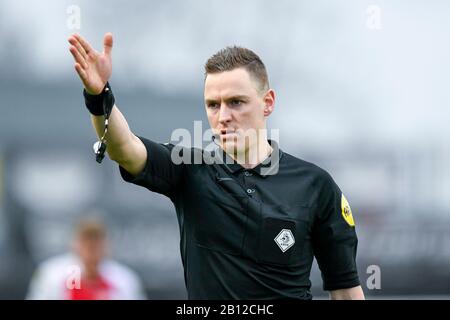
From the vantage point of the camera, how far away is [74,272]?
5.52 meters

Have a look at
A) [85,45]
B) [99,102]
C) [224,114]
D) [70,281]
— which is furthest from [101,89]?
[70,281]

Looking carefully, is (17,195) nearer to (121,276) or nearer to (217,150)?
(121,276)

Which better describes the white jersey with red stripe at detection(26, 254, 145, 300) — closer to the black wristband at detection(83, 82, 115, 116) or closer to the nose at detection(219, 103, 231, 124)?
the nose at detection(219, 103, 231, 124)

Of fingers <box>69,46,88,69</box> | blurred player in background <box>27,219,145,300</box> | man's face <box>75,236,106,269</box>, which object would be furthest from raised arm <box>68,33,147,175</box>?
man's face <box>75,236,106,269</box>

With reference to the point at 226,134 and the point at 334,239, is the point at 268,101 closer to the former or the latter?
the point at 226,134

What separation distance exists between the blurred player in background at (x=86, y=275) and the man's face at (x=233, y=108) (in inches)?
99.6

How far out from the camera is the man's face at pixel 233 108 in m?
3.19

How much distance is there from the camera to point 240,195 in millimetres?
3143

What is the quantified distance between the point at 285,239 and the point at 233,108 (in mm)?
Result: 536

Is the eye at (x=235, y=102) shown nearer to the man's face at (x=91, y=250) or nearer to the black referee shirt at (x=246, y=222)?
the black referee shirt at (x=246, y=222)

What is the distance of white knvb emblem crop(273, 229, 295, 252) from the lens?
310 cm

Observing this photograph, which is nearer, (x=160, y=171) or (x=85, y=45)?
(x=85, y=45)

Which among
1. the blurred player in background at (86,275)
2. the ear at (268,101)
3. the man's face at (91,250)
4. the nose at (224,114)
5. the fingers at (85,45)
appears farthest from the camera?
the man's face at (91,250)

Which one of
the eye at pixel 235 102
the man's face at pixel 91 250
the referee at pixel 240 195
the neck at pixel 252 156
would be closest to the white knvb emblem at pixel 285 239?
the referee at pixel 240 195
